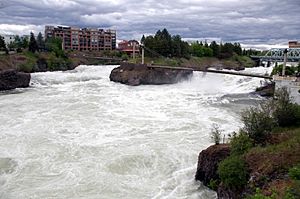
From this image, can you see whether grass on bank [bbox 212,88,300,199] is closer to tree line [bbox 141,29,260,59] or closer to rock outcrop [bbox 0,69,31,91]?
rock outcrop [bbox 0,69,31,91]

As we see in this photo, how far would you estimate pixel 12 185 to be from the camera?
16094mm

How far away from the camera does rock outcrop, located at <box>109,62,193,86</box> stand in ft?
192

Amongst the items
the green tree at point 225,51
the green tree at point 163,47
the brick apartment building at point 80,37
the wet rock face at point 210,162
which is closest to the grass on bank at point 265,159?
the wet rock face at point 210,162

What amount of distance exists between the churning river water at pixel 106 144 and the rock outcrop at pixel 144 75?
17.2m

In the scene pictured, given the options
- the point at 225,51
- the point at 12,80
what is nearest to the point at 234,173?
the point at 12,80

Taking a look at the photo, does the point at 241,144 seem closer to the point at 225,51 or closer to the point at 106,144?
the point at 106,144

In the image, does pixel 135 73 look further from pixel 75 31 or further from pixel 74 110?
pixel 75 31

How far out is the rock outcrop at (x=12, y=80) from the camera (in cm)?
4947

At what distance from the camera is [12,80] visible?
50438mm

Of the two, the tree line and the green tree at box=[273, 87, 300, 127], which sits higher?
the tree line

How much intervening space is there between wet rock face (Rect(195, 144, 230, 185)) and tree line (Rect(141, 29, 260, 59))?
204 feet

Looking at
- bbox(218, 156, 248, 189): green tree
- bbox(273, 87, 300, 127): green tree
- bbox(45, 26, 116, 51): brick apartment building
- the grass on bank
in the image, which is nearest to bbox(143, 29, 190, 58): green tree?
bbox(45, 26, 116, 51): brick apartment building

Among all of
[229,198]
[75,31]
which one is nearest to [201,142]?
[229,198]

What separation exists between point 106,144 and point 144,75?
124 ft
